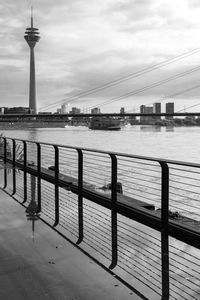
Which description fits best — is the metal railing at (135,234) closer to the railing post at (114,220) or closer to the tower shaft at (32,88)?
the railing post at (114,220)

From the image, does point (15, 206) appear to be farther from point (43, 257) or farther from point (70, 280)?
point (70, 280)

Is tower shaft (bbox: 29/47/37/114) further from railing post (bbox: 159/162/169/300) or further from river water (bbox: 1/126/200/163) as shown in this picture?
railing post (bbox: 159/162/169/300)

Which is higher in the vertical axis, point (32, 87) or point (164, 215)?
point (32, 87)

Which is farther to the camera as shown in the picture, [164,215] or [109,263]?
[164,215]

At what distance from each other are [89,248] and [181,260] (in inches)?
37.7

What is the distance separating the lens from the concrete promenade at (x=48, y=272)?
3469mm

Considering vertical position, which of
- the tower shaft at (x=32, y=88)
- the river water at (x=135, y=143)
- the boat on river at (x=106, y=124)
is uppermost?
the tower shaft at (x=32, y=88)

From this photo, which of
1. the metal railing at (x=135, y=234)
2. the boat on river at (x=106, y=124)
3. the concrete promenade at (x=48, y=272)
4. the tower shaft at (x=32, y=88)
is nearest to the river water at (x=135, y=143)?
the boat on river at (x=106, y=124)

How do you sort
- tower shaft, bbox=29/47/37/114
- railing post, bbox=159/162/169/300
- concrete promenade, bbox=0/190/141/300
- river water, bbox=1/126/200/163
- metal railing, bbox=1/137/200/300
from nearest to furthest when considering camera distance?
concrete promenade, bbox=0/190/141/300
metal railing, bbox=1/137/200/300
railing post, bbox=159/162/169/300
river water, bbox=1/126/200/163
tower shaft, bbox=29/47/37/114

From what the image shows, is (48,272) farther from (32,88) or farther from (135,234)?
(32,88)

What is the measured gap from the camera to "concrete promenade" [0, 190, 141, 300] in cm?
347

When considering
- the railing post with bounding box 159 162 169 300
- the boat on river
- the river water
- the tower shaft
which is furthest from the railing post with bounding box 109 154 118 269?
the tower shaft

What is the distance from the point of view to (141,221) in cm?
593

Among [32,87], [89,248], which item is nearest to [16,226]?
[89,248]
